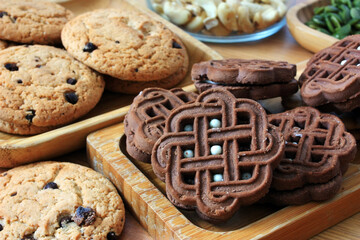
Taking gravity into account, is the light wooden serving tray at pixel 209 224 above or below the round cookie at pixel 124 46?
below

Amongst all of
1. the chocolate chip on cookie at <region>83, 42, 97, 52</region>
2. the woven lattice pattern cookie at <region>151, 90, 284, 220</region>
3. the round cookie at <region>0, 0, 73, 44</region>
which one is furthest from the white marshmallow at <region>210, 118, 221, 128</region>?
the round cookie at <region>0, 0, 73, 44</region>

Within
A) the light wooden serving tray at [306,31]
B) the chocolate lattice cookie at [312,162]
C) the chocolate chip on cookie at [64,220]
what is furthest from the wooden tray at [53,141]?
the light wooden serving tray at [306,31]

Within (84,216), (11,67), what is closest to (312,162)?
(84,216)

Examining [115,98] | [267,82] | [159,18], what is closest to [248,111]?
[267,82]

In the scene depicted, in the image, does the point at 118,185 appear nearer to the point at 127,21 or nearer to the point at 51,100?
the point at 51,100

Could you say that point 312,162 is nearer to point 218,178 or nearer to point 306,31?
point 218,178

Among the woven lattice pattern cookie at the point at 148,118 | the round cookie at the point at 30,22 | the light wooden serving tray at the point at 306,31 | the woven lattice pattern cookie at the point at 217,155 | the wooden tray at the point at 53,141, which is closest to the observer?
the woven lattice pattern cookie at the point at 217,155

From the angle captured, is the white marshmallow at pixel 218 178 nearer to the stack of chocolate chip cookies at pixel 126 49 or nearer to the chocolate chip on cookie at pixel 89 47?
the stack of chocolate chip cookies at pixel 126 49
